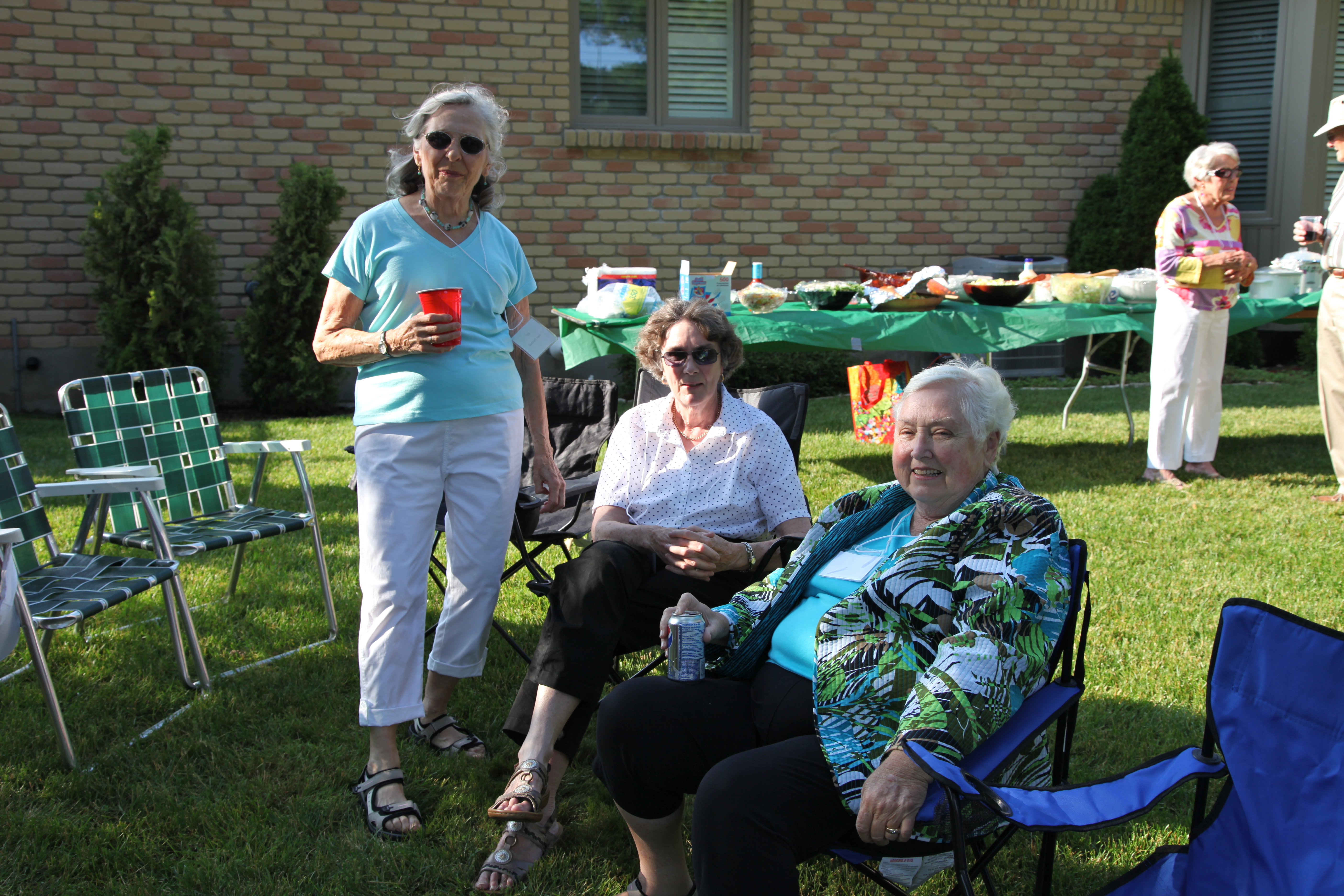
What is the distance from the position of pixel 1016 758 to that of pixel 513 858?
46.9 inches

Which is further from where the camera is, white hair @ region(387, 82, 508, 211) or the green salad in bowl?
the green salad in bowl

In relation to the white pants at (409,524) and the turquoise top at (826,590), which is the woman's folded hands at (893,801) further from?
the white pants at (409,524)

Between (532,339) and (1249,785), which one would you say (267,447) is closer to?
(532,339)

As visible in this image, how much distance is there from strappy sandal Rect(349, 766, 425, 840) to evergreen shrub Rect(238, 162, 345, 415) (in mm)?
5905

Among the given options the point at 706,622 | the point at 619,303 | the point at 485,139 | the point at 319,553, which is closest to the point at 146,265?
the point at 619,303

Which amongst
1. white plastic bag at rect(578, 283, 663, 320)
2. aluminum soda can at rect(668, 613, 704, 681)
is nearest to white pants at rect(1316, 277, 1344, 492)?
white plastic bag at rect(578, 283, 663, 320)

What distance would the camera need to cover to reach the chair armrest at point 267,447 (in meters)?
3.75

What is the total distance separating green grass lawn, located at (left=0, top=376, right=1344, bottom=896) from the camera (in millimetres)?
2414

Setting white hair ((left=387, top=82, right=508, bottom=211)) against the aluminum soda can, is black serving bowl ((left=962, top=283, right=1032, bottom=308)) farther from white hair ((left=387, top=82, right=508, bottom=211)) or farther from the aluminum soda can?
the aluminum soda can

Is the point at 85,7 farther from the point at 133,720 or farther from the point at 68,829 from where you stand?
Answer: the point at 68,829

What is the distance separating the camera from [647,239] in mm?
9312

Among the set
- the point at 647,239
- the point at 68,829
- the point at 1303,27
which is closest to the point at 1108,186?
the point at 1303,27

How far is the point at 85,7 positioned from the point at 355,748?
24.9 ft

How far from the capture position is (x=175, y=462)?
12.7ft
